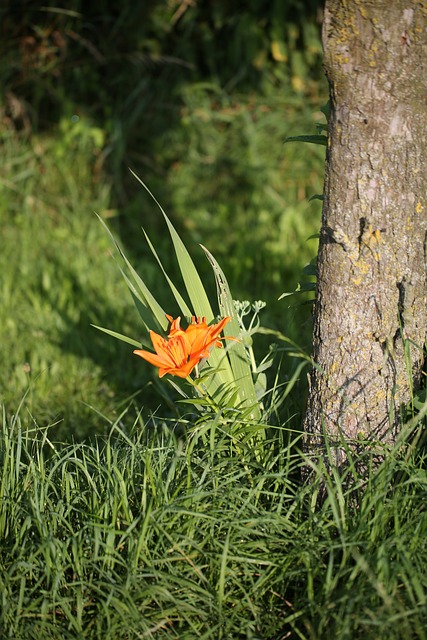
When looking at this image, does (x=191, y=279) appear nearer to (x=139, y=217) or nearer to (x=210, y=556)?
(x=210, y=556)

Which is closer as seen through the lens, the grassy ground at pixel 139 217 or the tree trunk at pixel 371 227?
the tree trunk at pixel 371 227

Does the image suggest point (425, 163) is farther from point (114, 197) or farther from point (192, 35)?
point (192, 35)

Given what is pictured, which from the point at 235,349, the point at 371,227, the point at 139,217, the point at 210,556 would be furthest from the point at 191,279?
the point at 139,217

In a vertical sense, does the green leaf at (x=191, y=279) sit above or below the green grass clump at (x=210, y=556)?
above

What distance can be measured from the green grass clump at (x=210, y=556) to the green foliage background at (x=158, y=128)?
7.31 ft

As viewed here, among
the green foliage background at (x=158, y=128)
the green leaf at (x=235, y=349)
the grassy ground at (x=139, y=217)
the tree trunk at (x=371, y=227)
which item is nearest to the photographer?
the tree trunk at (x=371, y=227)

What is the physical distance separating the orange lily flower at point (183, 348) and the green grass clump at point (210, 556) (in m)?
0.18

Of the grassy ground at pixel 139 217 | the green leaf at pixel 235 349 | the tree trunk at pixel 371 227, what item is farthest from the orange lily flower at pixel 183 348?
the grassy ground at pixel 139 217

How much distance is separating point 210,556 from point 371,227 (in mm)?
877

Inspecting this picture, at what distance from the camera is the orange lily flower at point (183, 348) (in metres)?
1.96

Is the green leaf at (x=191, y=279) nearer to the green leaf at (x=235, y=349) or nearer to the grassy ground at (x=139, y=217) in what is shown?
the green leaf at (x=235, y=349)

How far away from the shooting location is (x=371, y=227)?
197 cm

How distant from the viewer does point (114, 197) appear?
4.76 meters

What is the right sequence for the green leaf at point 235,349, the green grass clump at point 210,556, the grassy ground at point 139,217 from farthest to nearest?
the grassy ground at point 139,217
the green leaf at point 235,349
the green grass clump at point 210,556
